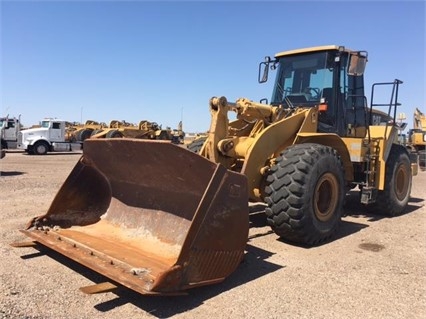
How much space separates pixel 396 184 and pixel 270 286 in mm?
5129

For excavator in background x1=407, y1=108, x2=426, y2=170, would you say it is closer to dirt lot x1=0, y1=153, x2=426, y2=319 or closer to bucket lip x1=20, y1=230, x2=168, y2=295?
dirt lot x1=0, y1=153, x2=426, y2=319

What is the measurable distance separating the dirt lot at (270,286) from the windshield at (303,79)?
2.41 m

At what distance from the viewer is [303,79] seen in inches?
293

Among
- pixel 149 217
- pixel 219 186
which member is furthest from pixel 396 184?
pixel 219 186

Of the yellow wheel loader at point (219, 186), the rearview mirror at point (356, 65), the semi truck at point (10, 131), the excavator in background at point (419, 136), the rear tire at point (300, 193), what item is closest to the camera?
the yellow wheel loader at point (219, 186)

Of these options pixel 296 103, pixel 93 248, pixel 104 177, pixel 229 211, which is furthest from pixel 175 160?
pixel 296 103

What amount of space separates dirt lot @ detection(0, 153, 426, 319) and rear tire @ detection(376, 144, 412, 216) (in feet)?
5.09

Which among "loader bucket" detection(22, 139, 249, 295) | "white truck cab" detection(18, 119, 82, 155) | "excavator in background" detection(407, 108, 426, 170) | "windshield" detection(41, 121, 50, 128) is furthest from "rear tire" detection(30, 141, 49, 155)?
"loader bucket" detection(22, 139, 249, 295)

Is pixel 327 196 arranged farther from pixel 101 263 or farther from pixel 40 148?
pixel 40 148

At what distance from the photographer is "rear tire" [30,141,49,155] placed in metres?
25.7

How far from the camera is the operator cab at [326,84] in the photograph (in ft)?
23.3

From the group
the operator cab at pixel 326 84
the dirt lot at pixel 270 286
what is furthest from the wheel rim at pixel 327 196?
the operator cab at pixel 326 84

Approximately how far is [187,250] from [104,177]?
245cm

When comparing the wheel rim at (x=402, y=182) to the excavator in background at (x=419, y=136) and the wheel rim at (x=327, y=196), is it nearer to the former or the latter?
the wheel rim at (x=327, y=196)
